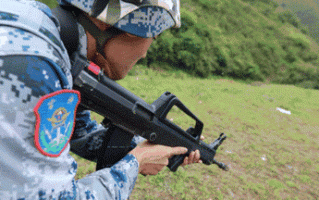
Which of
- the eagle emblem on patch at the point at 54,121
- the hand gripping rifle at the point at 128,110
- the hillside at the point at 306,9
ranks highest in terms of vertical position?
the eagle emblem on patch at the point at 54,121

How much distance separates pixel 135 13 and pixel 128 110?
18.7 inches

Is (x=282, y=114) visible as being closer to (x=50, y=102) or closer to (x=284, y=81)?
(x=284, y=81)

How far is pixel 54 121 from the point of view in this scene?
2.22 ft

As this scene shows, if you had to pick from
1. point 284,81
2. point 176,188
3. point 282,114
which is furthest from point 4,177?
point 284,81

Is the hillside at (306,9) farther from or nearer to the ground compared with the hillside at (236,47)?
farther from the ground

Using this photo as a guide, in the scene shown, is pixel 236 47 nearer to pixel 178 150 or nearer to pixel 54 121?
pixel 178 150

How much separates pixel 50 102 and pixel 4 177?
24 centimetres

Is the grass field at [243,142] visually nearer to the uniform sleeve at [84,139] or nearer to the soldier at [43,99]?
the uniform sleeve at [84,139]

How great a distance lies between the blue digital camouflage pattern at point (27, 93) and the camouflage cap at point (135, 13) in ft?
0.68

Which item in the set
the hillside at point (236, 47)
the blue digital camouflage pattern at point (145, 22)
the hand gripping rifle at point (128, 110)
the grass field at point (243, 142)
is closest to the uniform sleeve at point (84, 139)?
the hand gripping rifle at point (128, 110)

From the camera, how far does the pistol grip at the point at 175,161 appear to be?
1.63m

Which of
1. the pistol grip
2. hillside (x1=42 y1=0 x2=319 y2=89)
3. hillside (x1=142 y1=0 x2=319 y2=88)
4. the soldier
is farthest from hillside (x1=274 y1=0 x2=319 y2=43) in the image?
the soldier

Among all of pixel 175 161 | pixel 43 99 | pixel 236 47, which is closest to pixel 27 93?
pixel 43 99

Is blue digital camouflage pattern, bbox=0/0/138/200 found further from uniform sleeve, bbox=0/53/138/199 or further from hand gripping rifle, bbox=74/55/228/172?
hand gripping rifle, bbox=74/55/228/172
